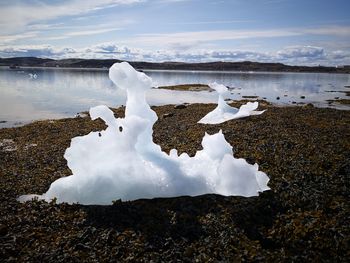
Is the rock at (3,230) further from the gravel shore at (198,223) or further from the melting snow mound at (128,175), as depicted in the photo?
the melting snow mound at (128,175)

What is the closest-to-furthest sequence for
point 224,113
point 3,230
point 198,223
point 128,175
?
point 3,230 → point 198,223 → point 128,175 → point 224,113

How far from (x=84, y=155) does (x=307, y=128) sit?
11.9 metres

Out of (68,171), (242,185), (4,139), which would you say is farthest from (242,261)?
(4,139)

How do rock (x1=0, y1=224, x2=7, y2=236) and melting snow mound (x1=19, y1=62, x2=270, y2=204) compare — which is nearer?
rock (x1=0, y1=224, x2=7, y2=236)

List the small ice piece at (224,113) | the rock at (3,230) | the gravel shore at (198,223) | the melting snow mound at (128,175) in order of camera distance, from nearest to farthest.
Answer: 1. the gravel shore at (198,223)
2. the rock at (3,230)
3. the melting snow mound at (128,175)
4. the small ice piece at (224,113)

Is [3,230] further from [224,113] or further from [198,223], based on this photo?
[224,113]

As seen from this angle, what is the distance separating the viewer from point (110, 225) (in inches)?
268

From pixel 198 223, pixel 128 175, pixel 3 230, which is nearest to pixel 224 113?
pixel 128 175

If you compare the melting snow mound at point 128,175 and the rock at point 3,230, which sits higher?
the melting snow mound at point 128,175

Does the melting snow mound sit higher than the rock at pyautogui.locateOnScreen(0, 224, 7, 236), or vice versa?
the melting snow mound

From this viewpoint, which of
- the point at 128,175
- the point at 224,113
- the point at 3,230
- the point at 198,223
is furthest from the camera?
the point at 224,113

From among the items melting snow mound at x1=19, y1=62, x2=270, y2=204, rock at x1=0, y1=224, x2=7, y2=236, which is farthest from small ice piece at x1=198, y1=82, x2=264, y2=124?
rock at x1=0, y1=224, x2=7, y2=236

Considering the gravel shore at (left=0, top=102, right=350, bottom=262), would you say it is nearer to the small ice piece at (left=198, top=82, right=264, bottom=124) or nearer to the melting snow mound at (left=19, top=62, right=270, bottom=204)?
the melting snow mound at (left=19, top=62, right=270, bottom=204)

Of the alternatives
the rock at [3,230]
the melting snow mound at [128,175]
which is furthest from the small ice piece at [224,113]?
the rock at [3,230]
